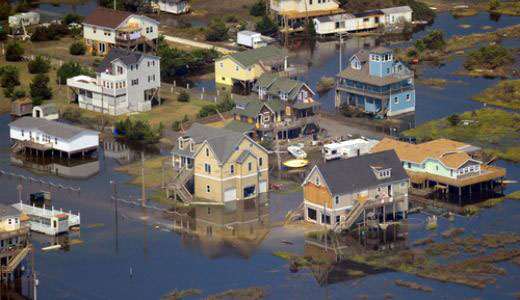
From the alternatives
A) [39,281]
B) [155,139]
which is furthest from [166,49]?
[39,281]

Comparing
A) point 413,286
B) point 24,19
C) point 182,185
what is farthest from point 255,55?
point 413,286

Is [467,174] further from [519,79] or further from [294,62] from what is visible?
[294,62]

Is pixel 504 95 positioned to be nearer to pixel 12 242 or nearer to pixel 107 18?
pixel 107 18

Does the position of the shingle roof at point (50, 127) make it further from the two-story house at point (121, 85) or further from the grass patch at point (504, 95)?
the grass patch at point (504, 95)

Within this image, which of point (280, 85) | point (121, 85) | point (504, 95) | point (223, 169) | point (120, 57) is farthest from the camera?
point (504, 95)

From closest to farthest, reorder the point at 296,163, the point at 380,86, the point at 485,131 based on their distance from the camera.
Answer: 1. the point at 296,163
2. the point at 485,131
3. the point at 380,86

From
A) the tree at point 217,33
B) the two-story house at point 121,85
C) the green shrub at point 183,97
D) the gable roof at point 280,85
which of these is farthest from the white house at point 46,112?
the tree at point 217,33

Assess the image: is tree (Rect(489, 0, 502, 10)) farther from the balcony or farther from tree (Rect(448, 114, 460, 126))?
tree (Rect(448, 114, 460, 126))
